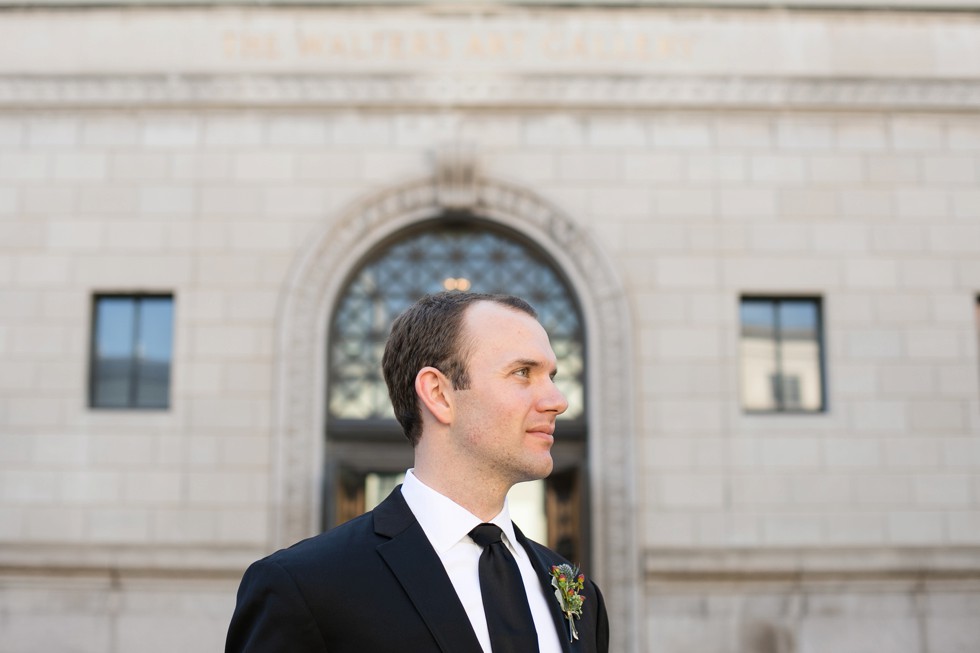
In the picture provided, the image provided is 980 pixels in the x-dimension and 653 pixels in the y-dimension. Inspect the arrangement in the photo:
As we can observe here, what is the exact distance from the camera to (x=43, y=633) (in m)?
10.5

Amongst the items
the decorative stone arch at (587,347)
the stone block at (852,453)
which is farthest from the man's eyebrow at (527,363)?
the stone block at (852,453)

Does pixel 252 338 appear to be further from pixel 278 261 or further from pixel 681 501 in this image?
pixel 681 501

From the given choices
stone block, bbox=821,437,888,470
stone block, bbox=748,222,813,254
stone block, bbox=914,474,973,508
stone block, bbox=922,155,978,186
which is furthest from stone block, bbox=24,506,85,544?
stone block, bbox=922,155,978,186

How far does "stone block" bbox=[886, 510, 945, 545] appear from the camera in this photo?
10.8m

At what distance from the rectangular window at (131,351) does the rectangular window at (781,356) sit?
6717 mm

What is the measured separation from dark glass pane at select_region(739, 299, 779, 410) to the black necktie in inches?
354

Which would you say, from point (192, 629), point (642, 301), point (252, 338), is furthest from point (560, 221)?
point (192, 629)

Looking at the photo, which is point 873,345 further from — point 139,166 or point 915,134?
point 139,166

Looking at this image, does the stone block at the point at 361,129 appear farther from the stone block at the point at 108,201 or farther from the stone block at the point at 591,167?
the stone block at the point at 108,201

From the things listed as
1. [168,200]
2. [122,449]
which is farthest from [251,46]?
[122,449]

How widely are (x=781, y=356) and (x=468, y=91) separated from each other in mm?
4774

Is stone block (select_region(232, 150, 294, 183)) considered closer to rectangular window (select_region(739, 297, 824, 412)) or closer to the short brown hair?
rectangular window (select_region(739, 297, 824, 412))

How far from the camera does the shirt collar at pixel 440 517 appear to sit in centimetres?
268

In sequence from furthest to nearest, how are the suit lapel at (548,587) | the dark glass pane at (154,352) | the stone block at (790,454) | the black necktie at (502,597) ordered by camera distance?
1. the dark glass pane at (154,352)
2. the stone block at (790,454)
3. the suit lapel at (548,587)
4. the black necktie at (502,597)
